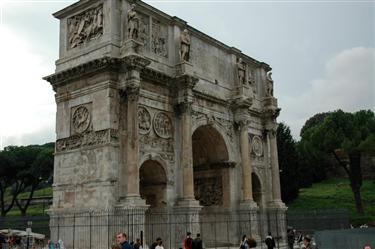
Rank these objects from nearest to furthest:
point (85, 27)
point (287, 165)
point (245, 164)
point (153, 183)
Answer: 1. point (85, 27)
2. point (153, 183)
3. point (245, 164)
4. point (287, 165)

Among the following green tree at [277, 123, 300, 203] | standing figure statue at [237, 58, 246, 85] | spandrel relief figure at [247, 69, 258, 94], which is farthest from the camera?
green tree at [277, 123, 300, 203]

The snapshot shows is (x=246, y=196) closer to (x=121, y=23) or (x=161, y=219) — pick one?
(x=161, y=219)

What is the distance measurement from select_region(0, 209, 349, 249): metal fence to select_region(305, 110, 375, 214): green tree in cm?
1140

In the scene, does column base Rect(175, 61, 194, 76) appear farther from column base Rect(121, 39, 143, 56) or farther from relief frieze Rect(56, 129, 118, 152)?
relief frieze Rect(56, 129, 118, 152)

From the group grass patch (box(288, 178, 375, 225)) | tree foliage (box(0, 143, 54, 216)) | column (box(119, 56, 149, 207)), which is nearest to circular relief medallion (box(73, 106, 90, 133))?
column (box(119, 56, 149, 207))

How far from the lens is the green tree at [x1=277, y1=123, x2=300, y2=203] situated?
4269 cm

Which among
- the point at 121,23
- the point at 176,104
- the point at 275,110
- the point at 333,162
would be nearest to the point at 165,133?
the point at 176,104

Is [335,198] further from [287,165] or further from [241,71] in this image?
[241,71]

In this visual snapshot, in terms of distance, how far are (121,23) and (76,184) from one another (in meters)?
7.04

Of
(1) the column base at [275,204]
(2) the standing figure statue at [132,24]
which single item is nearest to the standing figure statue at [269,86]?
(1) the column base at [275,204]

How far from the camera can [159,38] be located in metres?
21.4

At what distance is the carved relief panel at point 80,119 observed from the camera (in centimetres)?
1909

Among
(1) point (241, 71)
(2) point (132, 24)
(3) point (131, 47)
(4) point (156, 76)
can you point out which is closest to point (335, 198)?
(1) point (241, 71)

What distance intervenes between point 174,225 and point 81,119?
6.13m
